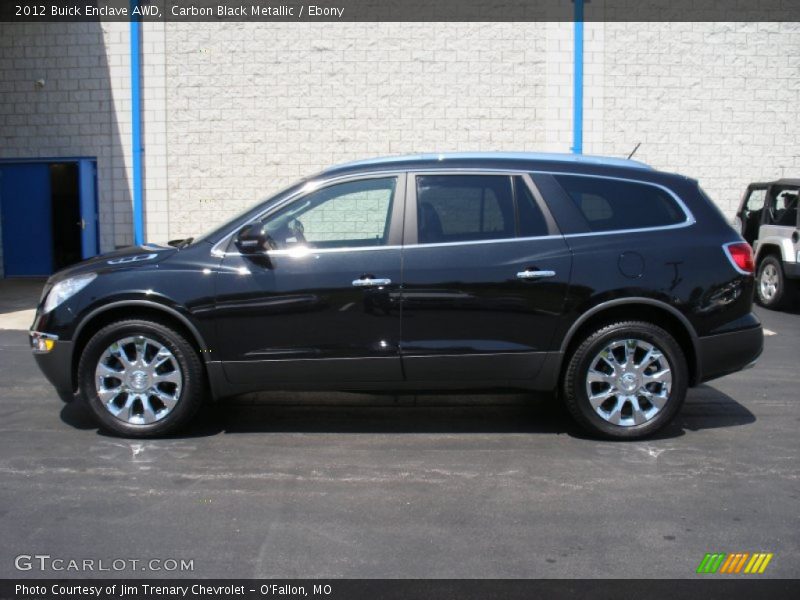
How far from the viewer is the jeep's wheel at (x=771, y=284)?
11.3 meters

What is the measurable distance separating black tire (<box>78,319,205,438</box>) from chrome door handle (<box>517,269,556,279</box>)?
2.20 metres

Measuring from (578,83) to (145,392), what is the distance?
35.1 feet

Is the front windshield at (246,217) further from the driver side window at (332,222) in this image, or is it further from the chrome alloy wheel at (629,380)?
the chrome alloy wheel at (629,380)

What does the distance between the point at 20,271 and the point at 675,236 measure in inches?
506

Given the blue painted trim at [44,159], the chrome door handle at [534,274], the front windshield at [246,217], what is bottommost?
the chrome door handle at [534,274]

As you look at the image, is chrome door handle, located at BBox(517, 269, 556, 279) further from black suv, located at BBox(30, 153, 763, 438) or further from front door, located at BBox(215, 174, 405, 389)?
front door, located at BBox(215, 174, 405, 389)

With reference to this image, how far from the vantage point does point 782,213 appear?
→ 11609 millimetres

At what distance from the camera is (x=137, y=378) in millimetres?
5473

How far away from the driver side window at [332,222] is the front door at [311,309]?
1cm

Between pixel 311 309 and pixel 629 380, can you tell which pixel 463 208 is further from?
pixel 629 380

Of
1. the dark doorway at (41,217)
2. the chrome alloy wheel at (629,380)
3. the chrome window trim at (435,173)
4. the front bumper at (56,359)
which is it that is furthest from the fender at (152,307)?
the dark doorway at (41,217)

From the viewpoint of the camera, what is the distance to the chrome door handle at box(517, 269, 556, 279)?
5355 millimetres
